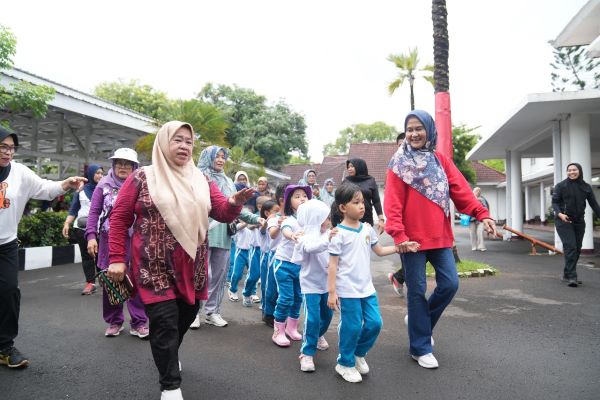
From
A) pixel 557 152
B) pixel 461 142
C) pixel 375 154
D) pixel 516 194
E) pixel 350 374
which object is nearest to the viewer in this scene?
pixel 350 374

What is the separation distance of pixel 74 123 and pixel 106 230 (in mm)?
11478

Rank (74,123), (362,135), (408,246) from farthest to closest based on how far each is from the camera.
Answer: (362,135) < (74,123) < (408,246)

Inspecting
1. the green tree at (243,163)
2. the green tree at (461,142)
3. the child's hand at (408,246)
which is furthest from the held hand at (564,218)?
the green tree at (461,142)

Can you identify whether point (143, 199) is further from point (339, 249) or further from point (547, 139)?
point (547, 139)

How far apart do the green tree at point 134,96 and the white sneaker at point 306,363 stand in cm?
3393

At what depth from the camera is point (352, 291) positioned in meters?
3.25

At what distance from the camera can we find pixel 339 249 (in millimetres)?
3281

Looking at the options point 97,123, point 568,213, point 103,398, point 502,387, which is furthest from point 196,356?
point 97,123

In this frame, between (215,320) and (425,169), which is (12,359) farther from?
(425,169)

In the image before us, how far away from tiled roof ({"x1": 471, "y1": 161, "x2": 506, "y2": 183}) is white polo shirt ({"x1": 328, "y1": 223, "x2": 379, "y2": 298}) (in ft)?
103

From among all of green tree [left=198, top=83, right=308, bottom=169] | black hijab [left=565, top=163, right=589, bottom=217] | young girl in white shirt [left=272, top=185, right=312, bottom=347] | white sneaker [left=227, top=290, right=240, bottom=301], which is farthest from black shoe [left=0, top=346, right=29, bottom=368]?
green tree [left=198, top=83, right=308, bottom=169]

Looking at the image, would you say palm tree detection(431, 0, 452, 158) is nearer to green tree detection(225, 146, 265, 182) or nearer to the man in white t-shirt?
the man in white t-shirt

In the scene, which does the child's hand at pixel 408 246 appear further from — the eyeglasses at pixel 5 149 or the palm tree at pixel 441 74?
the palm tree at pixel 441 74

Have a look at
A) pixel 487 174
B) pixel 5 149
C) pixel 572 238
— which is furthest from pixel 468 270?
pixel 487 174
